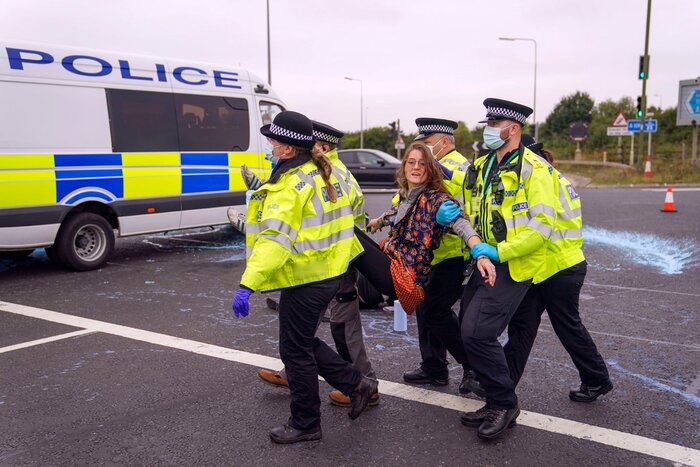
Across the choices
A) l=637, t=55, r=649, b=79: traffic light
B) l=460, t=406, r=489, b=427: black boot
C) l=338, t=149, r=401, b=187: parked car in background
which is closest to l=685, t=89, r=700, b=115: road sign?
l=637, t=55, r=649, b=79: traffic light

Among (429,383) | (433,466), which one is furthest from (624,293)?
(433,466)

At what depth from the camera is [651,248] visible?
9.62m

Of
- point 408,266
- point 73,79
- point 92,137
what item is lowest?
point 408,266

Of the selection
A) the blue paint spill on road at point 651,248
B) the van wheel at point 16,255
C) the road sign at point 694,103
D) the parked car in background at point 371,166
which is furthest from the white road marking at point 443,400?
Result: the road sign at point 694,103

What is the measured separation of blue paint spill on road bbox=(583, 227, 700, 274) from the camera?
8.43m

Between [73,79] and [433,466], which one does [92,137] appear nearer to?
[73,79]

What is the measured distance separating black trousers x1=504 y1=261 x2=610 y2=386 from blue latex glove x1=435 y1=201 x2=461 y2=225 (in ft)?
2.32

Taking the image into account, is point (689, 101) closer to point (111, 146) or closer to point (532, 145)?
point (111, 146)

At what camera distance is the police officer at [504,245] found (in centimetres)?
345

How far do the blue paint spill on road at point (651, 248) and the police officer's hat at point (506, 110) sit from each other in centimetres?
519

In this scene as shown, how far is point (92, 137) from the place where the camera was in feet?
26.6

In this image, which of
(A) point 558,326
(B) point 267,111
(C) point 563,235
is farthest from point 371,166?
(C) point 563,235

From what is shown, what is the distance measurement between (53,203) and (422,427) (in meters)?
5.84

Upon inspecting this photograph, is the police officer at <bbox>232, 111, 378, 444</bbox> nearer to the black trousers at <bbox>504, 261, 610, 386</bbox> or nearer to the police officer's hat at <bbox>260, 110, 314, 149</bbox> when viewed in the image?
the police officer's hat at <bbox>260, 110, 314, 149</bbox>
